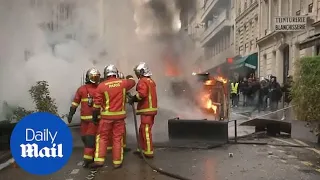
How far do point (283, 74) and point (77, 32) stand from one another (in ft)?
50.1

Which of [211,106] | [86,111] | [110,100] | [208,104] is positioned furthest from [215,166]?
[208,104]

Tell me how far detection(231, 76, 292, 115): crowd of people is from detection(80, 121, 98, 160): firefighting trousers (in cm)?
1063

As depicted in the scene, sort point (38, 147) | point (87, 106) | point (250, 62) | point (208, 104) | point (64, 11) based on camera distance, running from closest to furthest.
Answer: point (38, 147) < point (87, 106) < point (208, 104) < point (64, 11) < point (250, 62)

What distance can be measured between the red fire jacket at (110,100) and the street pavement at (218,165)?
85 centimetres

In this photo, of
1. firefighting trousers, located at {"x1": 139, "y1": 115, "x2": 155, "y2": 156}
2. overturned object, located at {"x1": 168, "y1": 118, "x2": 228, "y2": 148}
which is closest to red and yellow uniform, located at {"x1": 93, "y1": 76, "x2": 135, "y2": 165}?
firefighting trousers, located at {"x1": 139, "y1": 115, "x2": 155, "y2": 156}

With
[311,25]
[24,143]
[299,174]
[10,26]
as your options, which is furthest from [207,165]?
[311,25]

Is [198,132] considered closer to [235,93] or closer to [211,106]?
[211,106]

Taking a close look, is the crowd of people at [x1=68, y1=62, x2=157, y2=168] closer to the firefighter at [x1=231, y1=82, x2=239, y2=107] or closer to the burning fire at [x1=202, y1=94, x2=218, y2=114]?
the burning fire at [x1=202, y1=94, x2=218, y2=114]

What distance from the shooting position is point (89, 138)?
7531mm

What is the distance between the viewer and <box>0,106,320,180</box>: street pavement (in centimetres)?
650

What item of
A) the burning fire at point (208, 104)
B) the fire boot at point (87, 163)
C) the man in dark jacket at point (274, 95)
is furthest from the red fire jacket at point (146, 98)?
the man in dark jacket at point (274, 95)

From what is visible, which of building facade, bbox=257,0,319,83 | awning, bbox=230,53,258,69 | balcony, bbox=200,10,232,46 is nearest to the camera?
building facade, bbox=257,0,319,83

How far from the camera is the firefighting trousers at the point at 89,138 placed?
7352 millimetres

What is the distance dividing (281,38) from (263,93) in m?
7.44
